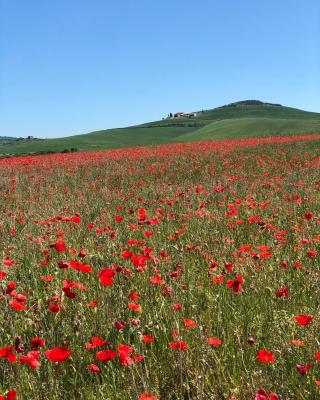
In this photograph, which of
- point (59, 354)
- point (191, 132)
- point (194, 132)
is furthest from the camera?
point (191, 132)

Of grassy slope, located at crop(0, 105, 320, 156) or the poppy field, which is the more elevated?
grassy slope, located at crop(0, 105, 320, 156)

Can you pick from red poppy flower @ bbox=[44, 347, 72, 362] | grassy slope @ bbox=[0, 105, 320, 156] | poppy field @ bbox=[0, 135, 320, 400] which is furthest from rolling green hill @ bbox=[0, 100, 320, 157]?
red poppy flower @ bbox=[44, 347, 72, 362]

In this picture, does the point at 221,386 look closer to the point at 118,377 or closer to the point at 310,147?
the point at 118,377

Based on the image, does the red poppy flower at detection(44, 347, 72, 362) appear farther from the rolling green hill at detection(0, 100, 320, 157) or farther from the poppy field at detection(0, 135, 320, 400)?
the rolling green hill at detection(0, 100, 320, 157)

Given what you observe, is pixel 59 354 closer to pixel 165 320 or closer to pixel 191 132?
pixel 165 320

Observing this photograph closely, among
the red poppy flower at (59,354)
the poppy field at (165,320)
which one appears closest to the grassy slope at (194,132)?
the poppy field at (165,320)

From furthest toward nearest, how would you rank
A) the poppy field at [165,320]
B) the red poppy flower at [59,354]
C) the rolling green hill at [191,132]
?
the rolling green hill at [191,132], the poppy field at [165,320], the red poppy flower at [59,354]

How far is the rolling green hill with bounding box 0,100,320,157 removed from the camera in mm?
49625

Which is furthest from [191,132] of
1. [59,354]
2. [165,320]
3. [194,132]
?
[59,354]

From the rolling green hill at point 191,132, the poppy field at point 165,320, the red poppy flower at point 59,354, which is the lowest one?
the poppy field at point 165,320

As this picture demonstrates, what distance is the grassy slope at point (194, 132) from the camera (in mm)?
50000

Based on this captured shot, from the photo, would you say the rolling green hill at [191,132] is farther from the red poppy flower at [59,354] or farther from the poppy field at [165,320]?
the red poppy flower at [59,354]

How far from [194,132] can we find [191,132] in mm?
5693

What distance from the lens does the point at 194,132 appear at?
67.9 m
